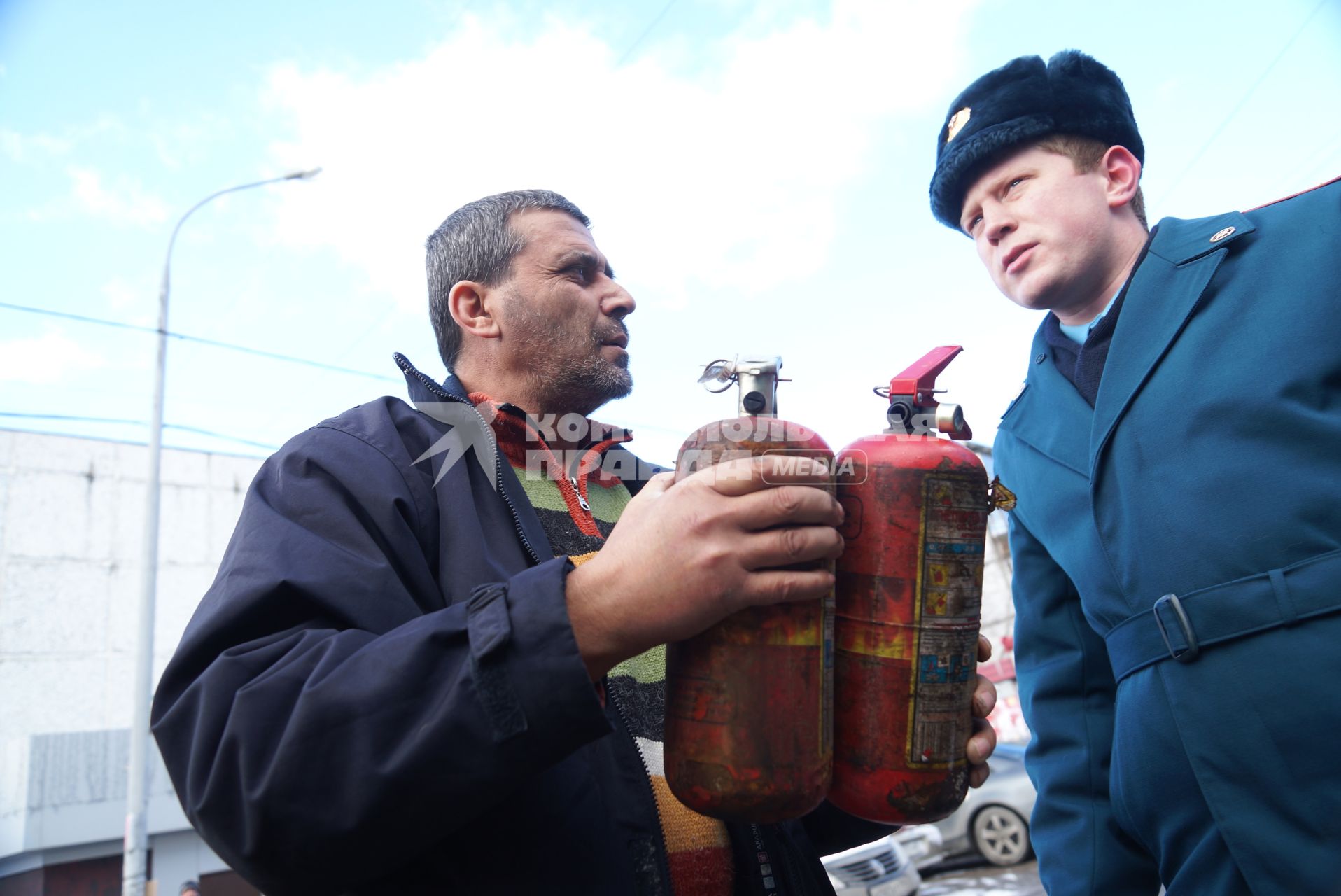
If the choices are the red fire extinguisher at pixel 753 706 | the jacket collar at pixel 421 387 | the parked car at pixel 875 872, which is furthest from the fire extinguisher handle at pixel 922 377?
the parked car at pixel 875 872

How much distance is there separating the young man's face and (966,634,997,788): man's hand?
1010 mm

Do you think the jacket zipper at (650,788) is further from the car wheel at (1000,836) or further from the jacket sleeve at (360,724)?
the car wheel at (1000,836)

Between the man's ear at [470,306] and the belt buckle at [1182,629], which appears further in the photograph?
the man's ear at [470,306]

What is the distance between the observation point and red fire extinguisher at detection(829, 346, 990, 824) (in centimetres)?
152

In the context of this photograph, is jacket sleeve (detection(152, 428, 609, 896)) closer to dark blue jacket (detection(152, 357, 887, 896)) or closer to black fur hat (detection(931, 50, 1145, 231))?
dark blue jacket (detection(152, 357, 887, 896))

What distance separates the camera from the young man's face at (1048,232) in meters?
2.19

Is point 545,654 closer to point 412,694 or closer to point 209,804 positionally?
point 412,694

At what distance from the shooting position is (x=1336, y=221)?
1916 millimetres

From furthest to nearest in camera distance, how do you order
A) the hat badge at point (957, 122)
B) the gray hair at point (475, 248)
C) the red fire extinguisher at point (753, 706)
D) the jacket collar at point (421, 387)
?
the gray hair at point (475, 248) < the hat badge at point (957, 122) < the jacket collar at point (421, 387) < the red fire extinguisher at point (753, 706)

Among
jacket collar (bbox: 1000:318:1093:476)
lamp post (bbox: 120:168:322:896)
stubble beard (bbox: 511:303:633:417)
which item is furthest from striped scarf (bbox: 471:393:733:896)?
lamp post (bbox: 120:168:322:896)

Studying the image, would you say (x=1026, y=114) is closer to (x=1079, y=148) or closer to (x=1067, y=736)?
(x=1079, y=148)

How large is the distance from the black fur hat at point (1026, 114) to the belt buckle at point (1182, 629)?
4.06 ft

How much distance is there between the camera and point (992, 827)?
339 inches

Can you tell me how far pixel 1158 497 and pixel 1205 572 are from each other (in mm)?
187
